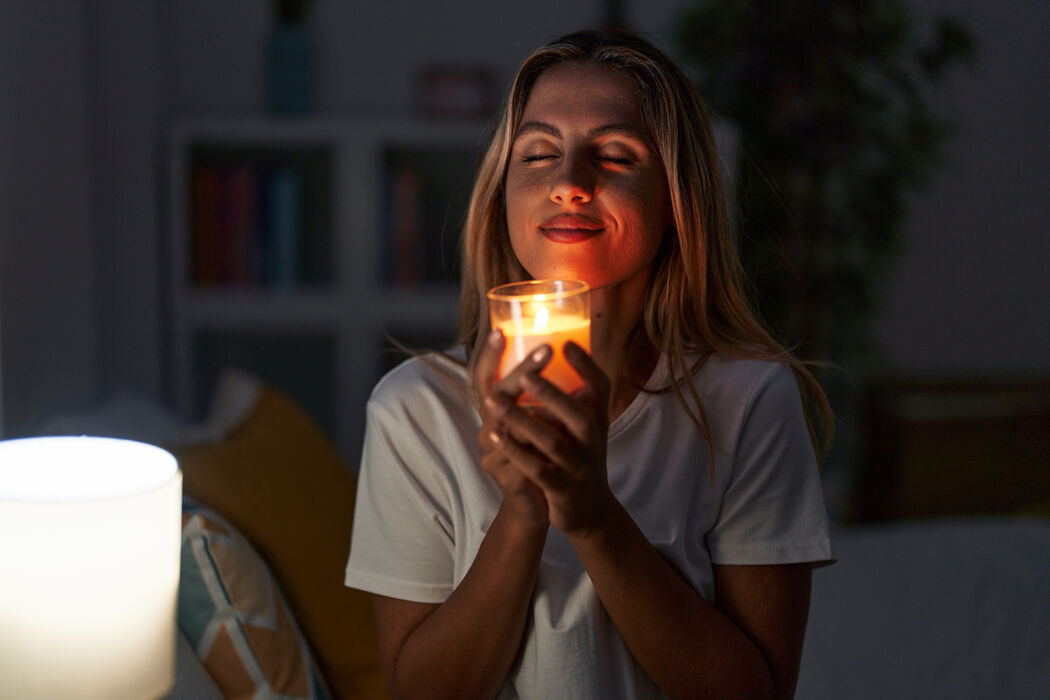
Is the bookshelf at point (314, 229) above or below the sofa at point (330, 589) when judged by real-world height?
above

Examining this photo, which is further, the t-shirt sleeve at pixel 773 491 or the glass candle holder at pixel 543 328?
the t-shirt sleeve at pixel 773 491

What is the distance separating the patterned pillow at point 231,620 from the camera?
137 cm

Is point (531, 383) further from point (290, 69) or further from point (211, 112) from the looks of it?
point (211, 112)

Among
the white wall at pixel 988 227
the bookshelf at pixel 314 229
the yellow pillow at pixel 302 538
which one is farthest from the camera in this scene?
the white wall at pixel 988 227

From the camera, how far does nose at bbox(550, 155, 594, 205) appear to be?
3.87ft

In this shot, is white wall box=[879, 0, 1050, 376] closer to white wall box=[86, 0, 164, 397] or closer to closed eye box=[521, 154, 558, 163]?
white wall box=[86, 0, 164, 397]

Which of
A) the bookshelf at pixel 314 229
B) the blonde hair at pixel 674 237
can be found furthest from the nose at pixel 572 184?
the bookshelf at pixel 314 229

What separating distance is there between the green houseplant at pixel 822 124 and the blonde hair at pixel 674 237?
1.75 m

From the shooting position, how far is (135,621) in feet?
2.78

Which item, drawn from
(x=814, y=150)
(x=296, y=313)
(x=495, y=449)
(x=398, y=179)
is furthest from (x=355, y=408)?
(x=495, y=449)

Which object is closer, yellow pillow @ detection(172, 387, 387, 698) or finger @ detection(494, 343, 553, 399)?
finger @ detection(494, 343, 553, 399)

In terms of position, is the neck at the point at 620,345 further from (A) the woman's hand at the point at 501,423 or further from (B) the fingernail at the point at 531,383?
(B) the fingernail at the point at 531,383

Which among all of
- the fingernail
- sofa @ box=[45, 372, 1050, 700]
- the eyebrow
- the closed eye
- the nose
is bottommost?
sofa @ box=[45, 372, 1050, 700]

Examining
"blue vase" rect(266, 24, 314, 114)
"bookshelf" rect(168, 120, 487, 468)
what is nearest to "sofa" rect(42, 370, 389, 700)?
→ "bookshelf" rect(168, 120, 487, 468)
